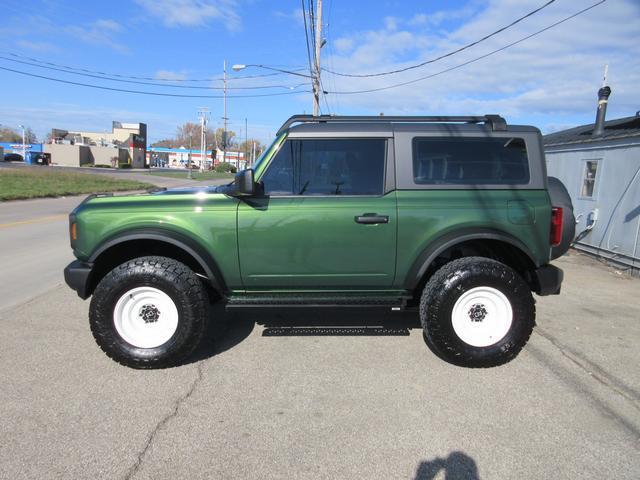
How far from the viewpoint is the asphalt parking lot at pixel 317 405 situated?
2693 millimetres

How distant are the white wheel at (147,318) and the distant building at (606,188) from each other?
7.68 m

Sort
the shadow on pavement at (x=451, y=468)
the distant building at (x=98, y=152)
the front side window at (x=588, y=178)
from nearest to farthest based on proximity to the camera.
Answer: the shadow on pavement at (x=451, y=468) < the front side window at (x=588, y=178) < the distant building at (x=98, y=152)

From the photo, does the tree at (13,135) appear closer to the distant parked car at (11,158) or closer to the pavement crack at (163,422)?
the distant parked car at (11,158)

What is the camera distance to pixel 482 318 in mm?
4008

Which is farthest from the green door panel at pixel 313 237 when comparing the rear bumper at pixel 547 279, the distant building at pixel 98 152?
the distant building at pixel 98 152

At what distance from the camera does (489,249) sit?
172 inches

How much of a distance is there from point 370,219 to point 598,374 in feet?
7.52

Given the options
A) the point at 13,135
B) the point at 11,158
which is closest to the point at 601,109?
the point at 11,158

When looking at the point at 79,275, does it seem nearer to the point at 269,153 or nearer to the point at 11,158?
the point at 269,153

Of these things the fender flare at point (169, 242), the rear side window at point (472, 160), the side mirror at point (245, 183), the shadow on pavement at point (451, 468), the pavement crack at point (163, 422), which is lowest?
the shadow on pavement at point (451, 468)

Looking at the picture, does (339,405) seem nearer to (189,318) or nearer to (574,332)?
(189,318)

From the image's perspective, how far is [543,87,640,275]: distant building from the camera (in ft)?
27.0

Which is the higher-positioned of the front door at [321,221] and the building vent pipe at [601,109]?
the building vent pipe at [601,109]

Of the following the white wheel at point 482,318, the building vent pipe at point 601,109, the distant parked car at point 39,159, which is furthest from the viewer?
the distant parked car at point 39,159
